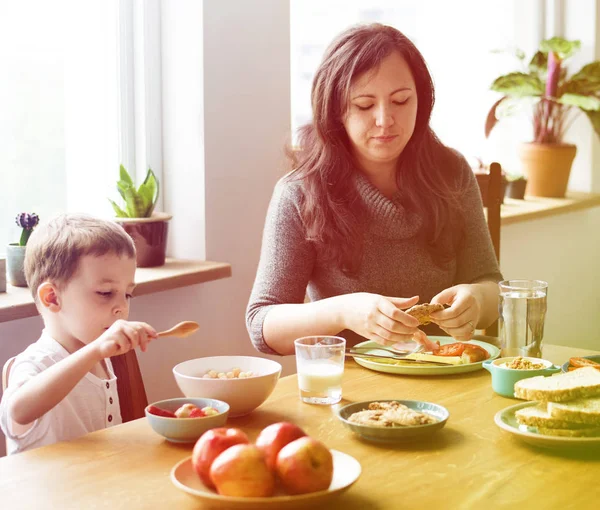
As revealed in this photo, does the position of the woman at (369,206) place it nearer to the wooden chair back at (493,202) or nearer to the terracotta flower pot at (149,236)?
the wooden chair back at (493,202)

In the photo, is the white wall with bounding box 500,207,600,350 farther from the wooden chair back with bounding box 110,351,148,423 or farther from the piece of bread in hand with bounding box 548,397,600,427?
the piece of bread in hand with bounding box 548,397,600,427

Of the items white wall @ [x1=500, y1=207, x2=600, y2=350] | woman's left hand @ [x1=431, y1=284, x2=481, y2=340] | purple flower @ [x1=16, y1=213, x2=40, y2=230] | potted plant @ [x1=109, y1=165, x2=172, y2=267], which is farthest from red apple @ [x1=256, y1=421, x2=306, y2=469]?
white wall @ [x1=500, y1=207, x2=600, y2=350]

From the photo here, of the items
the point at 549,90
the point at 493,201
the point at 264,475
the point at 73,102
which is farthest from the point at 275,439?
the point at 549,90

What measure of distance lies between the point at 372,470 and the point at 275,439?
0.59ft

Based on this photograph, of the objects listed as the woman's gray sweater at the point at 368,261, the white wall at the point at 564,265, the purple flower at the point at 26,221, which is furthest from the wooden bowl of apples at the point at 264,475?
the white wall at the point at 564,265

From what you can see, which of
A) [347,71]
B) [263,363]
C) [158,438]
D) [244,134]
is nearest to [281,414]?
[263,363]

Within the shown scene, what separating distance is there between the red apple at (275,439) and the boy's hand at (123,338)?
356mm

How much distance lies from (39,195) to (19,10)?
0.48 m

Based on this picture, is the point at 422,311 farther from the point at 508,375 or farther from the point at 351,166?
the point at 351,166

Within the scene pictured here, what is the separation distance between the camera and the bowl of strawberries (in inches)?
47.9

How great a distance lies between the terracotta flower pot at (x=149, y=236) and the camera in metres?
2.30

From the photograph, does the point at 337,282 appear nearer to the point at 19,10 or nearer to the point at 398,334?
the point at 398,334

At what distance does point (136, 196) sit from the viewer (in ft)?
7.54

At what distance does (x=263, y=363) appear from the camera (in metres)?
1.45
